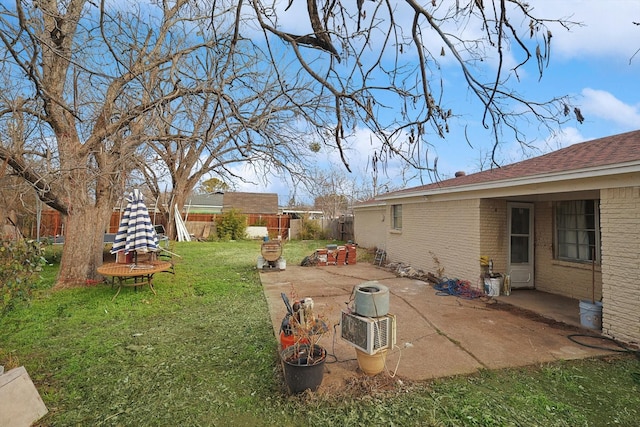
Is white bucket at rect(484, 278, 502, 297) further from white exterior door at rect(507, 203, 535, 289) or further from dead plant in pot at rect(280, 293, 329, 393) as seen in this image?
dead plant in pot at rect(280, 293, 329, 393)

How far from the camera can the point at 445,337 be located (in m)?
4.36

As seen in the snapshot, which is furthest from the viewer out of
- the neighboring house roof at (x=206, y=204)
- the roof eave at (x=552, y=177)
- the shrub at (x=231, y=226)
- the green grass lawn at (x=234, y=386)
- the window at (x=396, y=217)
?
the neighboring house roof at (x=206, y=204)

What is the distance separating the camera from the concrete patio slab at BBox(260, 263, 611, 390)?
3516 mm

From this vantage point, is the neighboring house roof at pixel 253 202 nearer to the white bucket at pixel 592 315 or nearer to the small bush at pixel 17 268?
the small bush at pixel 17 268

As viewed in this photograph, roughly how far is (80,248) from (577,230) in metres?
10.7

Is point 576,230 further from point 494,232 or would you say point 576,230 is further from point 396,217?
point 396,217

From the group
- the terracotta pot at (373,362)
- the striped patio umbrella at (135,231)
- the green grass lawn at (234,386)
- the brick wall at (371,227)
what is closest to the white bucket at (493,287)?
the green grass lawn at (234,386)

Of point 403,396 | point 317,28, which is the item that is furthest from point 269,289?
point 317,28

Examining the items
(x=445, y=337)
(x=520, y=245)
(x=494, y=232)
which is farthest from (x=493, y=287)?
(x=445, y=337)

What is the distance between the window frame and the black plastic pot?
5820mm

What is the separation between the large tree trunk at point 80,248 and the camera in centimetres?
721

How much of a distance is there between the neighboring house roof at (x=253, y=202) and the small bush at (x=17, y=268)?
25.1 metres

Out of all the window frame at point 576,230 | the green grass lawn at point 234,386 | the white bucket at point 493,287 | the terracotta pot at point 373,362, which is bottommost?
the green grass lawn at point 234,386

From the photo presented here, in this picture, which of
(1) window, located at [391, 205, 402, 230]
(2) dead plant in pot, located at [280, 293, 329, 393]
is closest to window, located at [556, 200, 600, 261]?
(1) window, located at [391, 205, 402, 230]
